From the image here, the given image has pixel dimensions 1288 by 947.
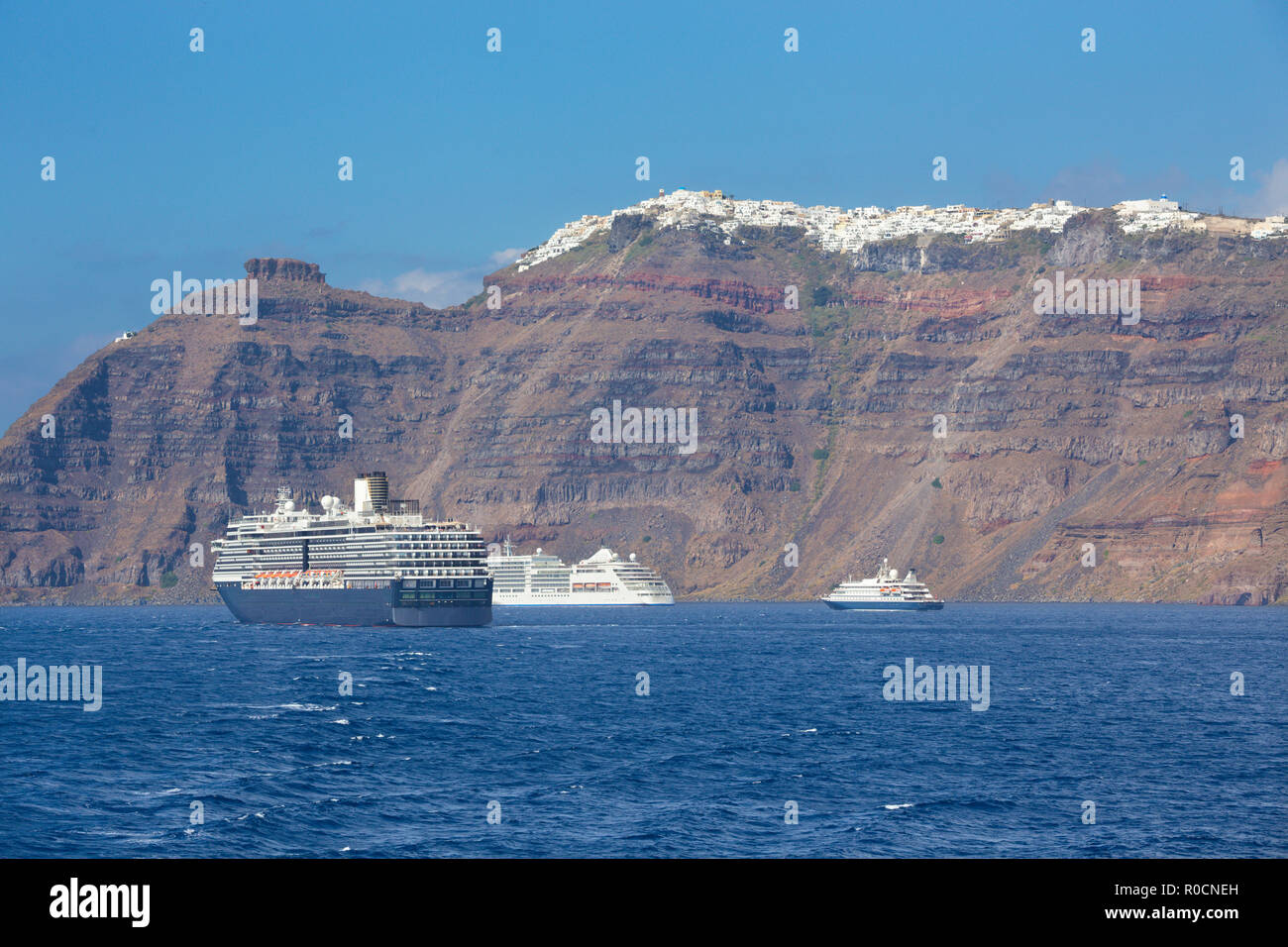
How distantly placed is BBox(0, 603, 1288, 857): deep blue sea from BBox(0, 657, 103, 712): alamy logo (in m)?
2.72

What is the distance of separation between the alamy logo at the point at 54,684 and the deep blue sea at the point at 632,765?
8.93ft

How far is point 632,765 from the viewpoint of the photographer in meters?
64.9

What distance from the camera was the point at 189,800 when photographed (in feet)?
179

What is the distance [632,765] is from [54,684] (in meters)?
64.7

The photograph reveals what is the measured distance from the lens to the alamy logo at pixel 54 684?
321 ft
